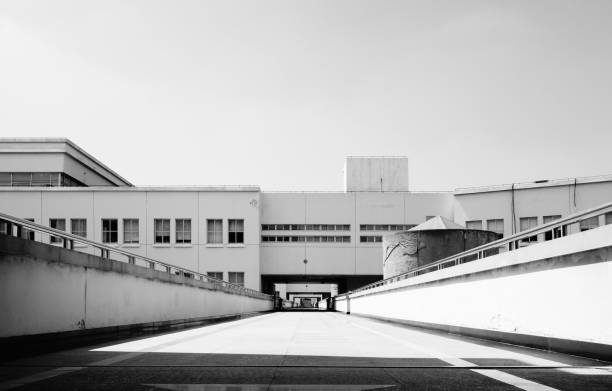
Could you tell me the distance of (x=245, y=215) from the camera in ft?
200

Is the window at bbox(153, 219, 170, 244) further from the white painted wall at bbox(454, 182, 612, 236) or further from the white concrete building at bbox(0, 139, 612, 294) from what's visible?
the white painted wall at bbox(454, 182, 612, 236)

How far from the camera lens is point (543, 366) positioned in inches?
296

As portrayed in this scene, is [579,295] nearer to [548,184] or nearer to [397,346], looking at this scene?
[397,346]

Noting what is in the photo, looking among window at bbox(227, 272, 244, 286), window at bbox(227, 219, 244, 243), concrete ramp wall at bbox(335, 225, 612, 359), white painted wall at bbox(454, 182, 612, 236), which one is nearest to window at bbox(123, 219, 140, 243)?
window at bbox(227, 219, 244, 243)

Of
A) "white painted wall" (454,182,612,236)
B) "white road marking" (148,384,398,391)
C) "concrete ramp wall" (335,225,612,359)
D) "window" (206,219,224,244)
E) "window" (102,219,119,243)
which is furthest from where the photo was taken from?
"window" (206,219,224,244)

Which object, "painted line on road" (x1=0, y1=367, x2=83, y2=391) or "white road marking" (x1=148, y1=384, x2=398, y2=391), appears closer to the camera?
"white road marking" (x1=148, y1=384, x2=398, y2=391)

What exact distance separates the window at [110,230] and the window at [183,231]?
5525mm

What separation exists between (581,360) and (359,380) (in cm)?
353

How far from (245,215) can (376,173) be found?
1933 cm

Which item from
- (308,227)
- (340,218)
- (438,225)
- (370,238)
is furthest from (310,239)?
(438,225)

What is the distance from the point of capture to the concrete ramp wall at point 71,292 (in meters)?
8.97

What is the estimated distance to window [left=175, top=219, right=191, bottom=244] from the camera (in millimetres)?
60094

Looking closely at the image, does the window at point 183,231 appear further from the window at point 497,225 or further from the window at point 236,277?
the window at point 497,225

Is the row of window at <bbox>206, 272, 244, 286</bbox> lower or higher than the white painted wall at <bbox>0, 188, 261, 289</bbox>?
lower
